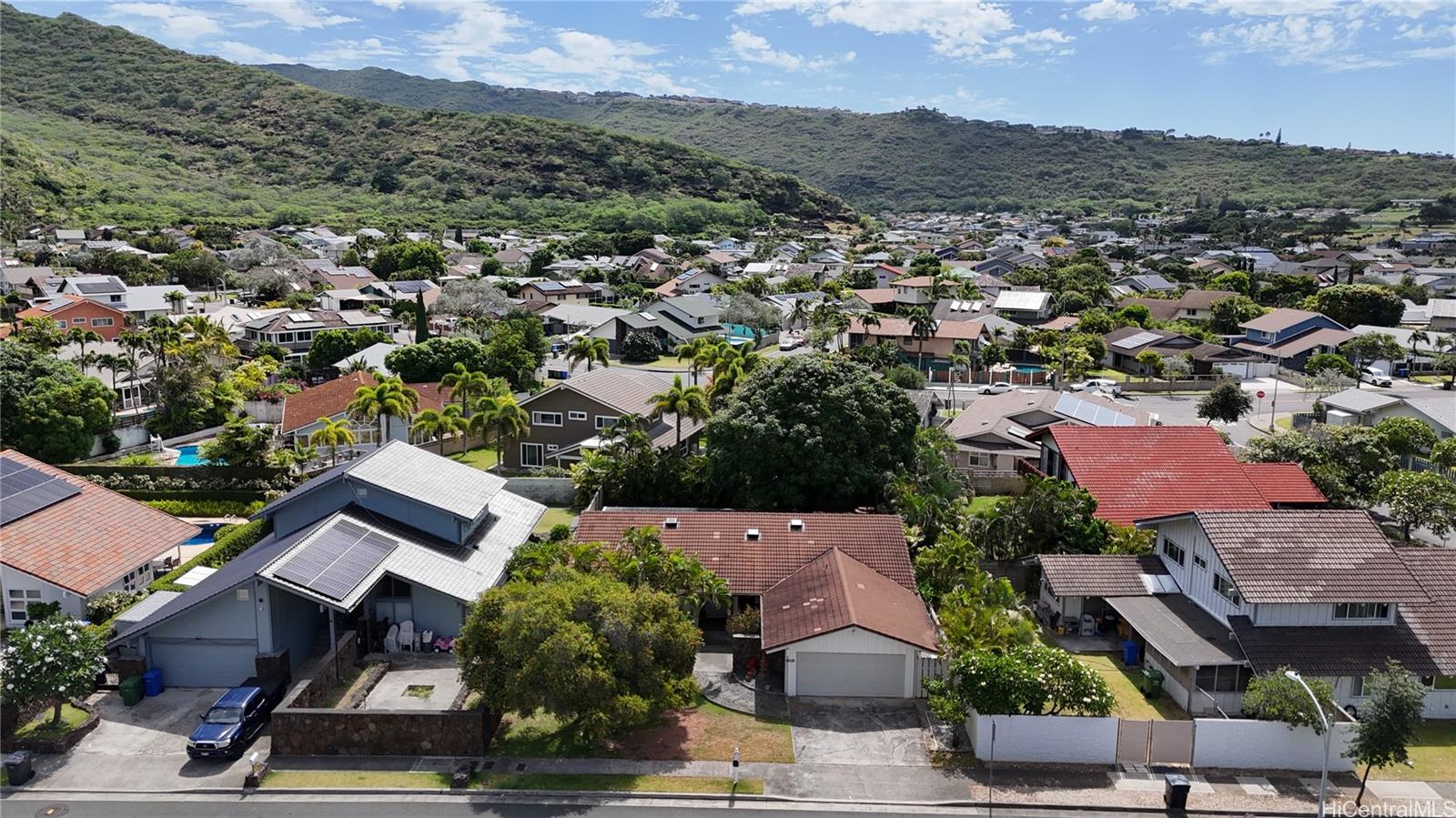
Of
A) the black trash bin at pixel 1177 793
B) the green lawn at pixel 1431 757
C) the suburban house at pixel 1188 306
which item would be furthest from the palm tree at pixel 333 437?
the suburban house at pixel 1188 306

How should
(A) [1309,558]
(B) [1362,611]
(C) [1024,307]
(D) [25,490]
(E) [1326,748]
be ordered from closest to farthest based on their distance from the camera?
(E) [1326,748] → (B) [1362,611] → (A) [1309,558] → (D) [25,490] → (C) [1024,307]

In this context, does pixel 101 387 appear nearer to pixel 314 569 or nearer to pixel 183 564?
pixel 183 564

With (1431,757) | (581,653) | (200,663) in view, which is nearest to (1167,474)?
(1431,757)

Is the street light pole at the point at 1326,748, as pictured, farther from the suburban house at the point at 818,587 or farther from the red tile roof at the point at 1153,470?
the red tile roof at the point at 1153,470

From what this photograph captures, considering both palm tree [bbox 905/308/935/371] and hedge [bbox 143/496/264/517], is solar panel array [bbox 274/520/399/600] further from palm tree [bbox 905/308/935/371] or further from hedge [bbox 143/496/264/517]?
palm tree [bbox 905/308/935/371]

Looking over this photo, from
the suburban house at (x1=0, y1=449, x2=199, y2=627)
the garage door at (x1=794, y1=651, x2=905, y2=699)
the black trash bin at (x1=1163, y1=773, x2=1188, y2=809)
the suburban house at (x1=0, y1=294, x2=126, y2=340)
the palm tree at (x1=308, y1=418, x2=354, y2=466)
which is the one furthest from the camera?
the suburban house at (x1=0, y1=294, x2=126, y2=340)

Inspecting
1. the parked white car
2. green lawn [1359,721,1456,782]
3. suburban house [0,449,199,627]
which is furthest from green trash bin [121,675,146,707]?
the parked white car

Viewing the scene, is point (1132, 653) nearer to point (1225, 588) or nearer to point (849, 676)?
point (1225, 588)
